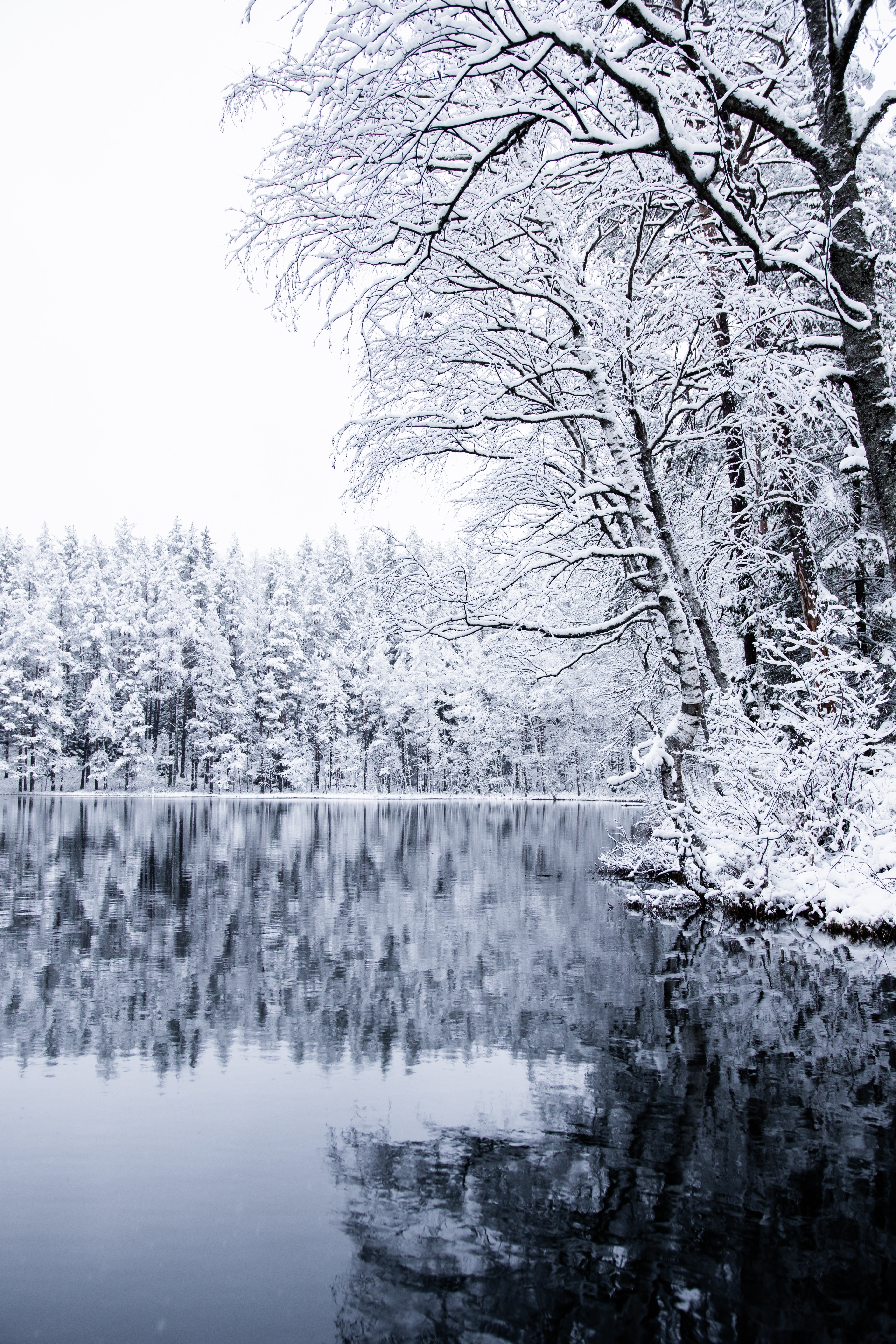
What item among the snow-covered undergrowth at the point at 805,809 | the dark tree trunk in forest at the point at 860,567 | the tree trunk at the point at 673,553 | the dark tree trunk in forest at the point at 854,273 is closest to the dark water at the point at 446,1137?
the snow-covered undergrowth at the point at 805,809

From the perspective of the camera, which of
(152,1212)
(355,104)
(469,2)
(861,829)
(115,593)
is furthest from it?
(115,593)

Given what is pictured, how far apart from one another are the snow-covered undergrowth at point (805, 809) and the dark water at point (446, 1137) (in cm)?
71

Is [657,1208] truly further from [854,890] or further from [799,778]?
[799,778]

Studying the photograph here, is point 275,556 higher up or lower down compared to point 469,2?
higher up

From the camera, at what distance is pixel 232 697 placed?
229 ft

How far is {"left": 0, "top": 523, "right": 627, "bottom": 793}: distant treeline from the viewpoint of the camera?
2667 inches

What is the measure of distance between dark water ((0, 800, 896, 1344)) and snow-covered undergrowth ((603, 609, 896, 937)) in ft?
2.34

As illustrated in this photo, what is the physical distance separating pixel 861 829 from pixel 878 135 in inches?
635

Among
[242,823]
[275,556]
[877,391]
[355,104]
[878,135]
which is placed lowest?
[242,823]

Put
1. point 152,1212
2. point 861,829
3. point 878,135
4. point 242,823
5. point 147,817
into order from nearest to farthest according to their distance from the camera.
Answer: point 152,1212 → point 861,829 → point 878,135 → point 242,823 → point 147,817

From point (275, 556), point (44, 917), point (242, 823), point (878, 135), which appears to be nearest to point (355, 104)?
point (44, 917)

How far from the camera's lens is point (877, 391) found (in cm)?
653

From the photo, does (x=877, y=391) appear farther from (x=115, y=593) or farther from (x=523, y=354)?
(x=115, y=593)

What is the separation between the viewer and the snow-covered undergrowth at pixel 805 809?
32.0 ft
